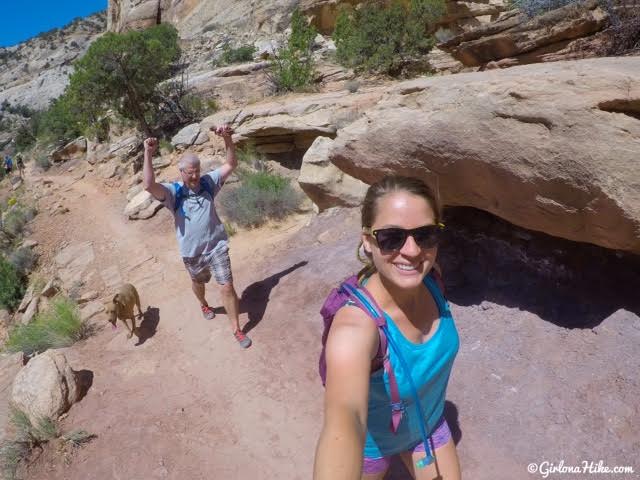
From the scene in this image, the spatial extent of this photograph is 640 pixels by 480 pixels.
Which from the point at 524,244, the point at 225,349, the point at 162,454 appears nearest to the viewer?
the point at 162,454

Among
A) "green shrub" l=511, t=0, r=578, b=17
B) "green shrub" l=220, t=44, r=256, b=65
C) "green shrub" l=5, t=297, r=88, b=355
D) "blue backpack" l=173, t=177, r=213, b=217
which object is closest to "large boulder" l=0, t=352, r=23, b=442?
"green shrub" l=5, t=297, r=88, b=355

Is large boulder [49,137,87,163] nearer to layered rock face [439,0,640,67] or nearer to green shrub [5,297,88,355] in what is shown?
green shrub [5,297,88,355]

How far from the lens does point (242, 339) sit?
159 inches

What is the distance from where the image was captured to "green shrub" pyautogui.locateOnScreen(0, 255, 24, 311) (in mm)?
8336

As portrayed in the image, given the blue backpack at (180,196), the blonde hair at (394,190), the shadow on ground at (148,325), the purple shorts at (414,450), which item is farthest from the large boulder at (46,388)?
the blonde hair at (394,190)

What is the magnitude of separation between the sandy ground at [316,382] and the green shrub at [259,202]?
227cm

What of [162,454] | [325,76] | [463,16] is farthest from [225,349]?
[463,16]

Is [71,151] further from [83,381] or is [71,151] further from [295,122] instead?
[83,381]

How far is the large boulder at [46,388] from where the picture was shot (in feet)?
11.3

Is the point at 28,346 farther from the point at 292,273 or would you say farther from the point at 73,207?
the point at 73,207

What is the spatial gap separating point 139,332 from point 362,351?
4089 mm

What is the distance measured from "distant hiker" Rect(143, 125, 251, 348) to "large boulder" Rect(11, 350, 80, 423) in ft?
4.45

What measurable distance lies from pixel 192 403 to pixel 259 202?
413cm

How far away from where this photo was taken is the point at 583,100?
2.23 meters
